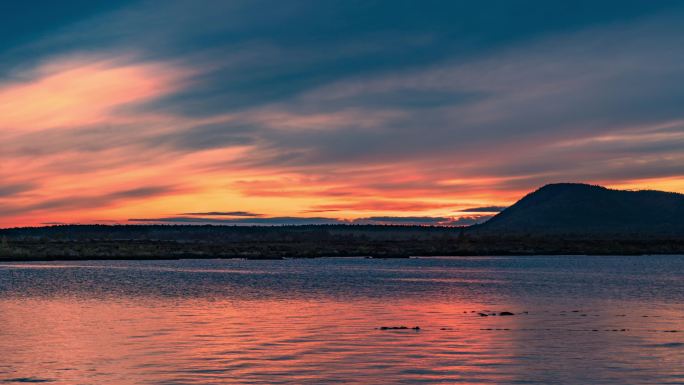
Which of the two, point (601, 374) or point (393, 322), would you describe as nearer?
point (601, 374)

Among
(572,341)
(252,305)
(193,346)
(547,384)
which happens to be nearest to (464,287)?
(252,305)

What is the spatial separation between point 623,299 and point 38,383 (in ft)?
113

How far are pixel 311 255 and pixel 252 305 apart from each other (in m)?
83.4

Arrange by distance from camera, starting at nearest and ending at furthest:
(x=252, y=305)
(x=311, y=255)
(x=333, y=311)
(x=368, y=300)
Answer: (x=333, y=311) → (x=252, y=305) → (x=368, y=300) → (x=311, y=255)

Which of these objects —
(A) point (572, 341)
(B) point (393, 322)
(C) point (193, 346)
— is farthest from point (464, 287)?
(C) point (193, 346)

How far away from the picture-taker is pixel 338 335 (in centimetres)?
2934

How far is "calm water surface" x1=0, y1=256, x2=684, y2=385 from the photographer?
70.7ft

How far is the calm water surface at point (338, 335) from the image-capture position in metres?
21.6

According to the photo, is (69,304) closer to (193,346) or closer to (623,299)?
(193,346)

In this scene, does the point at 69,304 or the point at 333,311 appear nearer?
the point at 333,311

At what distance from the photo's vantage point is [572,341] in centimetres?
2770

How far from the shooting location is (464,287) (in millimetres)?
57000

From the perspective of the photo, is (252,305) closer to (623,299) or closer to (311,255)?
(623,299)

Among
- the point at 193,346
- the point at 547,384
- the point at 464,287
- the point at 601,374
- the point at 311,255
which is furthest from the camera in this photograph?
the point at 311,255
